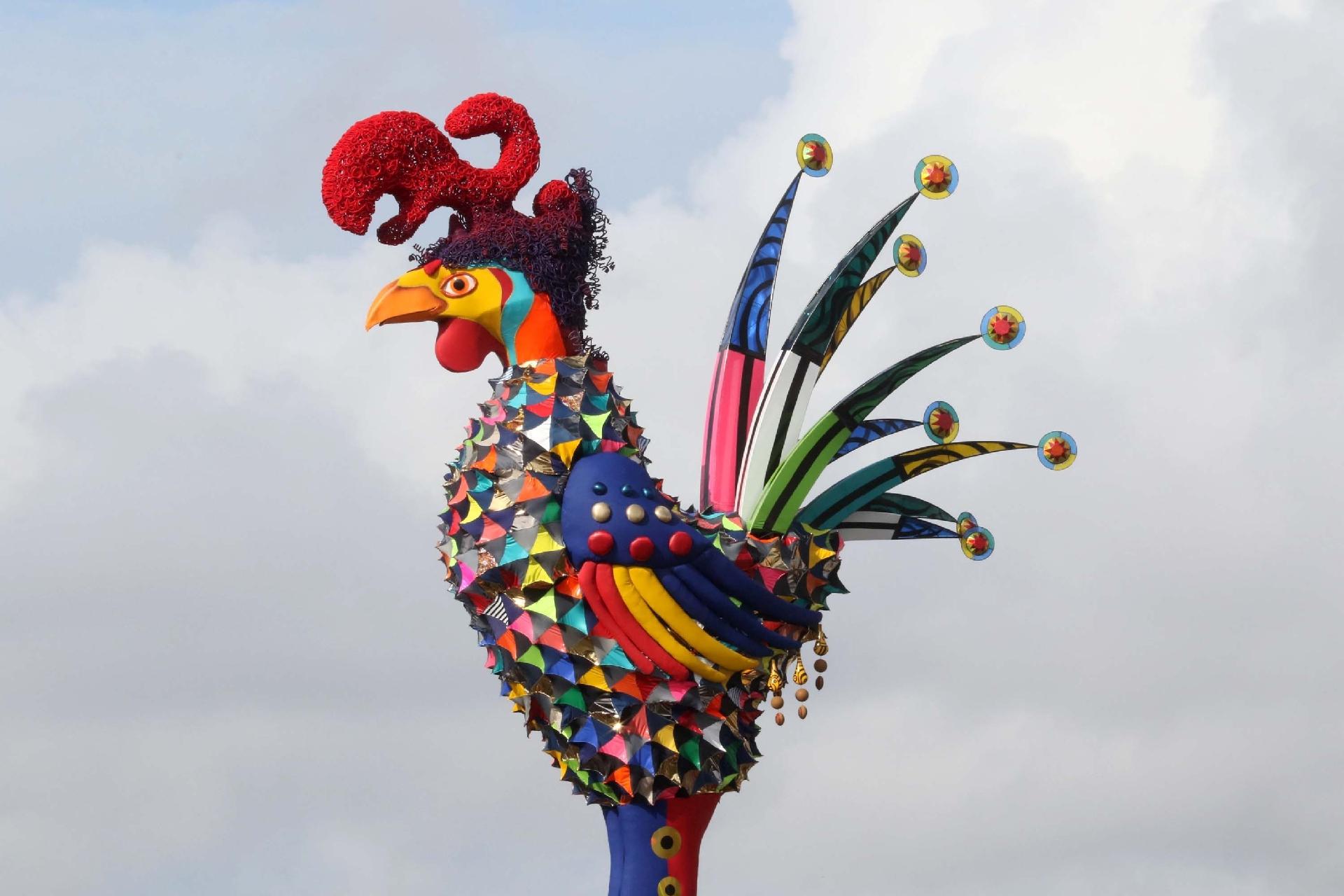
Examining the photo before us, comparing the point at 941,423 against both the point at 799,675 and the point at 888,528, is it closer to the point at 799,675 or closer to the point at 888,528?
the point at 888,528

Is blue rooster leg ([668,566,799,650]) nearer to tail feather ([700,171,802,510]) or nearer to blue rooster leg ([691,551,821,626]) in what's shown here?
blue rooster leg ([691,551,821,626])

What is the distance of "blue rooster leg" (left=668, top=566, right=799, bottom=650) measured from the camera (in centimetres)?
1519

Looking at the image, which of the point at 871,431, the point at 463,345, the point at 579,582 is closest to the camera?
the point at 579,582

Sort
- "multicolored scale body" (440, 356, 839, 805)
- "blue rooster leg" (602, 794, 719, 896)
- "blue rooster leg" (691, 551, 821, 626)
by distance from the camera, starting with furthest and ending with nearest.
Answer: "blue rooster leg" (602, 794, 719, 896) < "blue rooster leg" (691, 551, 821, 626) < "multicolored scale body" (440, 356, 839, 805)

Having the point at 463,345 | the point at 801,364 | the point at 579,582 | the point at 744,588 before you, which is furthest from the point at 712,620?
the point at 463,345

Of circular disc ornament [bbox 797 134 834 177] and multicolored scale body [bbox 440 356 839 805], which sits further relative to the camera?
circular disc ornament [bbox 797 134 834 177]

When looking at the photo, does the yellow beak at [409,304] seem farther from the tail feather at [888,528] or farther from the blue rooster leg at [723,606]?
the tail feather at [888,528]

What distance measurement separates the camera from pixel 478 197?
52.9 feet

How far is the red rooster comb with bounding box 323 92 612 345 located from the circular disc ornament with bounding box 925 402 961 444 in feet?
7.87

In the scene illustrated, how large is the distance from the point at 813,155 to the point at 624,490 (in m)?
2.78

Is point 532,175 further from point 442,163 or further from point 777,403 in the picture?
point 777,403

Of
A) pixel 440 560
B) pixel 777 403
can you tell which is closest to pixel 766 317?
pixel 777 403

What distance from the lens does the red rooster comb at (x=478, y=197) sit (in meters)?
15.9

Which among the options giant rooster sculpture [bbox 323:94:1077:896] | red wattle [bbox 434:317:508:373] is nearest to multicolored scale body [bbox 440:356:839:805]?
giant rooster sculpture [bbox 323:94:1077:896]
